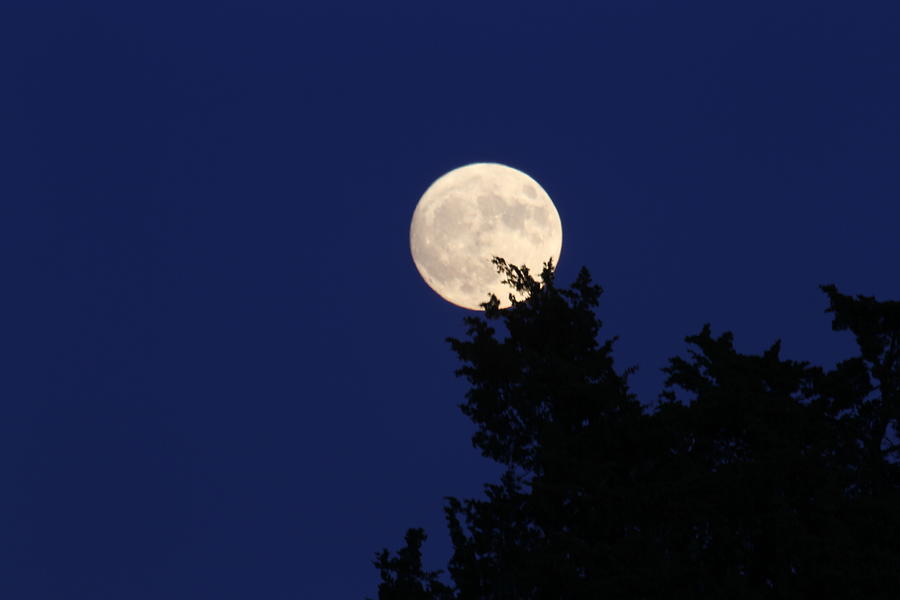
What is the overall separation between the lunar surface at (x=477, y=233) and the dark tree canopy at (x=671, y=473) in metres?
12.0

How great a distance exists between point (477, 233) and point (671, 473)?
17148mm

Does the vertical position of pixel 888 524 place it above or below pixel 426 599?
below

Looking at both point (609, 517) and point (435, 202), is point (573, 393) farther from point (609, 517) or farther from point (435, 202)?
point (435, 202)

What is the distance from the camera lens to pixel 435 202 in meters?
38.5

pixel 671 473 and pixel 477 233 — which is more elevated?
pixel 477 233

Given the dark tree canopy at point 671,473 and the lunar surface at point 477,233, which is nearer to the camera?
the dark tree canopy at point 671,473

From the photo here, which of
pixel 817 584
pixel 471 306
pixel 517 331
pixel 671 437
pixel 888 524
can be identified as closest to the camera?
pixel 817 584

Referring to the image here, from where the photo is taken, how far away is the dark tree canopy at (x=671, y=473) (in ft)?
61.4

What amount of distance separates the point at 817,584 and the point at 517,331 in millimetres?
8174

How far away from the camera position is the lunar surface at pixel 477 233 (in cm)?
3688

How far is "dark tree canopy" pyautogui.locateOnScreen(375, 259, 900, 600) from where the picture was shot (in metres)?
18.7

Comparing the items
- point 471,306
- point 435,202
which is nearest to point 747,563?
point 471,306

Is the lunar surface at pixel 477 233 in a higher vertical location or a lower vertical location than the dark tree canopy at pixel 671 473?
higher

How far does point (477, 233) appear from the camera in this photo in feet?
121
